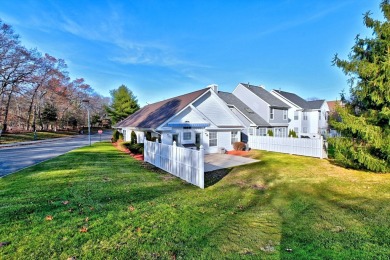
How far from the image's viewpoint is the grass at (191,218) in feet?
12.5

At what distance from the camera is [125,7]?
623 inches

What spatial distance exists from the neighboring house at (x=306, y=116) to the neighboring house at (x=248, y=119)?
7335 millimetres

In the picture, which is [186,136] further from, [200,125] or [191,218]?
[191,218]

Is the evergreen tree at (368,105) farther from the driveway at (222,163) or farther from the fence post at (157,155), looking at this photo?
the fence post at (157,155)

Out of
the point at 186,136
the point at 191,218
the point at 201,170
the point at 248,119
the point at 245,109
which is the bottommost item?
the point at 191,218

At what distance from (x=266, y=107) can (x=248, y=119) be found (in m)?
4.20

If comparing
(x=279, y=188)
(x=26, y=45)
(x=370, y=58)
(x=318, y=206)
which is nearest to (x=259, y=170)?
(x=279, y=188)

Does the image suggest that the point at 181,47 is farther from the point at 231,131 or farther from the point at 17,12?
the point at 17,12

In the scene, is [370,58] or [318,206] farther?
[370,58]

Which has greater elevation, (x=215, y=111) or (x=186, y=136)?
(x=215, y=111)

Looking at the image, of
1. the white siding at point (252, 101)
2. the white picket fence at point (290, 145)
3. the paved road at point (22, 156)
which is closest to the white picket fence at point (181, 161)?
the paved road at point (22, 156)

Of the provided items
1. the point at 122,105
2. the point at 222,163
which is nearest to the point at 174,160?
the point at 222,163

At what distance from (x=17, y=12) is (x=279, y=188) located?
69.5 ft

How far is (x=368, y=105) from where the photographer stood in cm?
1086
